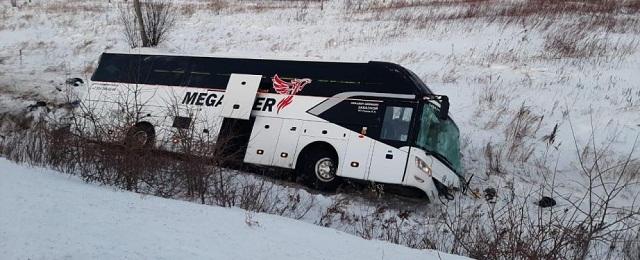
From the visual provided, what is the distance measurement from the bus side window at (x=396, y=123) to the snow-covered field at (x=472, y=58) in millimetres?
1381

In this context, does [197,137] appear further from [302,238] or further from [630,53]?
[630,53]

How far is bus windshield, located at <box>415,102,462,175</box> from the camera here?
11.2m

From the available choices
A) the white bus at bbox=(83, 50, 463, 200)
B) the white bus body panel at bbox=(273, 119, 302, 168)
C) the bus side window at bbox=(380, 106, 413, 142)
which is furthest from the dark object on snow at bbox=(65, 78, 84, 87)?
the bus side window at bbox=(380, 106, 413, 142)

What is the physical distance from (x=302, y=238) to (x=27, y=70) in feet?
65.7

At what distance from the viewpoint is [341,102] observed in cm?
1183

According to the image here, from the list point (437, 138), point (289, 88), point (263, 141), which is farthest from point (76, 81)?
point (437, 138)

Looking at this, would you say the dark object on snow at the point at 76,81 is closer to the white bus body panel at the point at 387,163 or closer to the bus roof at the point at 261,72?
the bus roof at the point at 261,72

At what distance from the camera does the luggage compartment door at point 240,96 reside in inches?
494

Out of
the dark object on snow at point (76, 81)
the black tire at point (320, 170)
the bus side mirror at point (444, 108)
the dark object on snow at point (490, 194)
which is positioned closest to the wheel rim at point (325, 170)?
the black tire at point (320, 170)

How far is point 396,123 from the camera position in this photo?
37.0ft

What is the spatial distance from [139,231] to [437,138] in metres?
7.98

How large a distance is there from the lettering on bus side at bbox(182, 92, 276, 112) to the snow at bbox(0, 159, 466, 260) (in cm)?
672

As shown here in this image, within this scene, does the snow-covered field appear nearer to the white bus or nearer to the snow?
the white bus

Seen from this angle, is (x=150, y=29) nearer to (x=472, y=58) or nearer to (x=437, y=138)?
(x=472, y=58)
